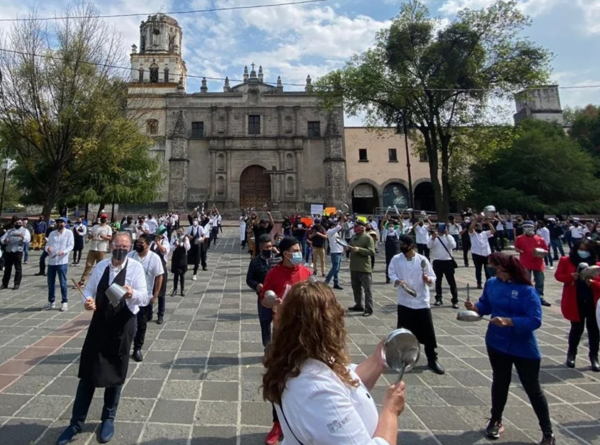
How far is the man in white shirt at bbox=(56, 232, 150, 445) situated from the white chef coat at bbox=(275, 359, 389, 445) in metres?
2.06

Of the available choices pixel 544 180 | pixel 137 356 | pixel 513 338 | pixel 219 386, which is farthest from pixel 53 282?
pixel 544 180

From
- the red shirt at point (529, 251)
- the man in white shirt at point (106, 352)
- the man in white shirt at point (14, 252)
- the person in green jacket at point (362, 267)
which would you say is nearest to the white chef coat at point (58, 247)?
the man in white shirt at point (14, 252)

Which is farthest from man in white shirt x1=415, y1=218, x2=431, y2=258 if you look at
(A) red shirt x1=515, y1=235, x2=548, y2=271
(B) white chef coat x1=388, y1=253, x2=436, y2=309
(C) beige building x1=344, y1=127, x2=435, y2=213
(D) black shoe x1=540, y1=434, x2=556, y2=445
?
(C) beige building x1=344, y1=127, x2=435, y2=213

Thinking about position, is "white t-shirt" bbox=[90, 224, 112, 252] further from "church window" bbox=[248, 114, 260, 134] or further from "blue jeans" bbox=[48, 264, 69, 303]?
"church window" bbox=[248, 114, 260, 134]

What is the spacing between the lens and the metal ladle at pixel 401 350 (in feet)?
5.45

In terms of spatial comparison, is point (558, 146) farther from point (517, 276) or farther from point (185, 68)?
point (185, 68)

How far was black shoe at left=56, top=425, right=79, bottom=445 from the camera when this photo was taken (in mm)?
2959

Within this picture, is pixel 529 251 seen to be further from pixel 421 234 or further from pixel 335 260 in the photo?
pixel 335 260

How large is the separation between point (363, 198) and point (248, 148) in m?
14.4

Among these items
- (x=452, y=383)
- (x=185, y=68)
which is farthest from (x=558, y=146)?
(x=185, y=68)

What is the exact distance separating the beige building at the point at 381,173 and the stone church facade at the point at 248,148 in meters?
3.64

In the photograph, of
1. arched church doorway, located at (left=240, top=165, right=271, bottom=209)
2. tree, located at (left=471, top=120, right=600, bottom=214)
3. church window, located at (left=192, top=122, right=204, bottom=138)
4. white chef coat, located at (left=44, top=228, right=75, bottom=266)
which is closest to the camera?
white chef coat, located at (left=44, top=228, right=75, bottom=266)

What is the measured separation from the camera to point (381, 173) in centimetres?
4122

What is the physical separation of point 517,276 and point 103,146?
16.1 m
